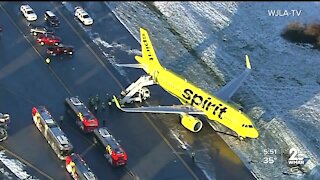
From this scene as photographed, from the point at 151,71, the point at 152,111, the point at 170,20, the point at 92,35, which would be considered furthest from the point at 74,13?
the point at 152,111

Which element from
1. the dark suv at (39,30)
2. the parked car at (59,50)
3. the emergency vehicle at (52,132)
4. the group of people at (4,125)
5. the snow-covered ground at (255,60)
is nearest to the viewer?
the emergency vehicle at (52,132)

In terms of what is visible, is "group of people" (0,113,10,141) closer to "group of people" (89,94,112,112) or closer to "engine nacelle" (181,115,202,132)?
"group of people" (89,94,112,112)

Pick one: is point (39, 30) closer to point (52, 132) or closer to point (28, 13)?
point (28, 13)

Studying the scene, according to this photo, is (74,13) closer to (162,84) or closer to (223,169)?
(162,84)

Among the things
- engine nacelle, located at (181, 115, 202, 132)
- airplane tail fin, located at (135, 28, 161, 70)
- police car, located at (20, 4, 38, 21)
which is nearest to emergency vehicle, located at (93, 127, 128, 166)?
engine nacelle, located at (181, 115, 202, 132)

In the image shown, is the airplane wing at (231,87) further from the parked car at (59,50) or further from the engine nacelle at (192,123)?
the parked car at (59,50)

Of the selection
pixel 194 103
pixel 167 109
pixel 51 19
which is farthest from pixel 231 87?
pixel 51 19

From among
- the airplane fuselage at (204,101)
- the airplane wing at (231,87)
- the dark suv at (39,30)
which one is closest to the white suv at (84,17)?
the dark suv at (39,30)
